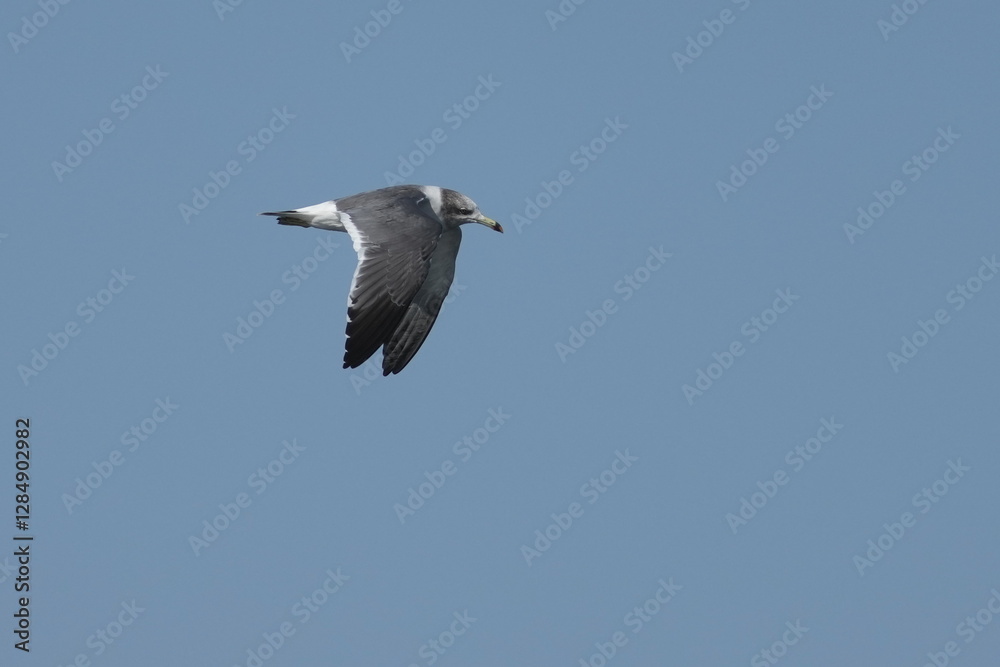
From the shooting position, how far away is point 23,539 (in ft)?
71.3

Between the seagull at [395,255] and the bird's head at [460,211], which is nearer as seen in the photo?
the seagull at [395,255]

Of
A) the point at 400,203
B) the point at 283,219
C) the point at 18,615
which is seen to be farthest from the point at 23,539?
the point at 400,203

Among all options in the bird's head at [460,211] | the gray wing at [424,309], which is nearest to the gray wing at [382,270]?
the gray wing at [424,309]

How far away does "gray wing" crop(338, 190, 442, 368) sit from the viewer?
1967cm

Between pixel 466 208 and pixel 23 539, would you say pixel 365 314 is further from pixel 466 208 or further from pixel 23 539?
pixel 23 539

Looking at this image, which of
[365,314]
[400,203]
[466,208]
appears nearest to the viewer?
[365,314]

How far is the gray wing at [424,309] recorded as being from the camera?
74.4 feet

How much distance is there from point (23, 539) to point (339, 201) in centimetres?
661

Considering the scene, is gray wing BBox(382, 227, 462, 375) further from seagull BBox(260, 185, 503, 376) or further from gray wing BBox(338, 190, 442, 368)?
gray wing BBox(338, 190, 442, 368)

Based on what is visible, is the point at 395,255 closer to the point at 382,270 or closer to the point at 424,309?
the point at 382,270

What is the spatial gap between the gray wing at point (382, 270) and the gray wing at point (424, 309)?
1.50m

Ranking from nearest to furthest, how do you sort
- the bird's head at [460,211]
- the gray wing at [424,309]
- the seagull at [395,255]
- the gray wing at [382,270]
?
the gray wing at [382,270] → the seagull at [395,255] → the gray wing at [424,309] → the bird's head at [460,211]

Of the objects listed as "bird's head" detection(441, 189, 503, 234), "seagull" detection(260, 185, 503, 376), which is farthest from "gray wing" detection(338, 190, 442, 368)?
"bird's head" detection(441, 189, 503, 234)

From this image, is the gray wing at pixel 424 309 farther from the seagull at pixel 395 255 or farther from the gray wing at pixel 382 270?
the gray wing at pixel 382 270
